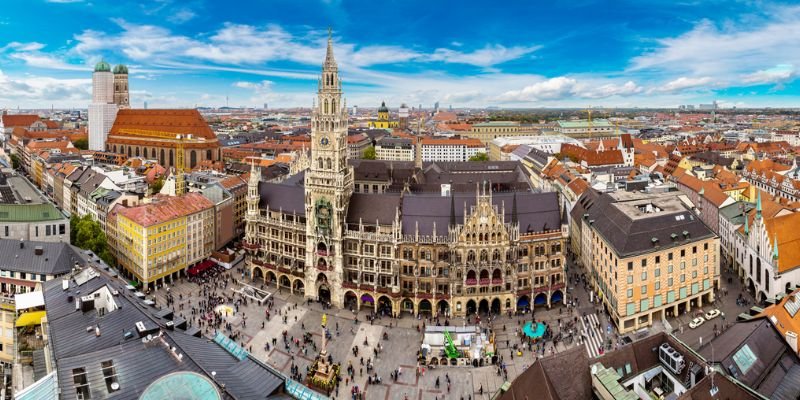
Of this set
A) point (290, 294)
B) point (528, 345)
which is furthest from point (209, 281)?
point (528, 345)

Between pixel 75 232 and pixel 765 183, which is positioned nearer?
pixel 75 232

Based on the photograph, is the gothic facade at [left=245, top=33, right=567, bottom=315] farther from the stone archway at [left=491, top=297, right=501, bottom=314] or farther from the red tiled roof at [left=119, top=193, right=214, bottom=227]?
the red tiled roof at [left=119, top=193, right=214, bottom=227]

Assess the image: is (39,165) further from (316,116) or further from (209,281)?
(316,116)

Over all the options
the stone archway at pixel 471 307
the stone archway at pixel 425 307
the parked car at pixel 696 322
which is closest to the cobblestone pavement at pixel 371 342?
the stone archway at pixel 425 307

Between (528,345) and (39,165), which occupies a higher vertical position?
(39,165)

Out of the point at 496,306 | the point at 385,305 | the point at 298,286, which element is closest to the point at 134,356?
the point at 385,305
